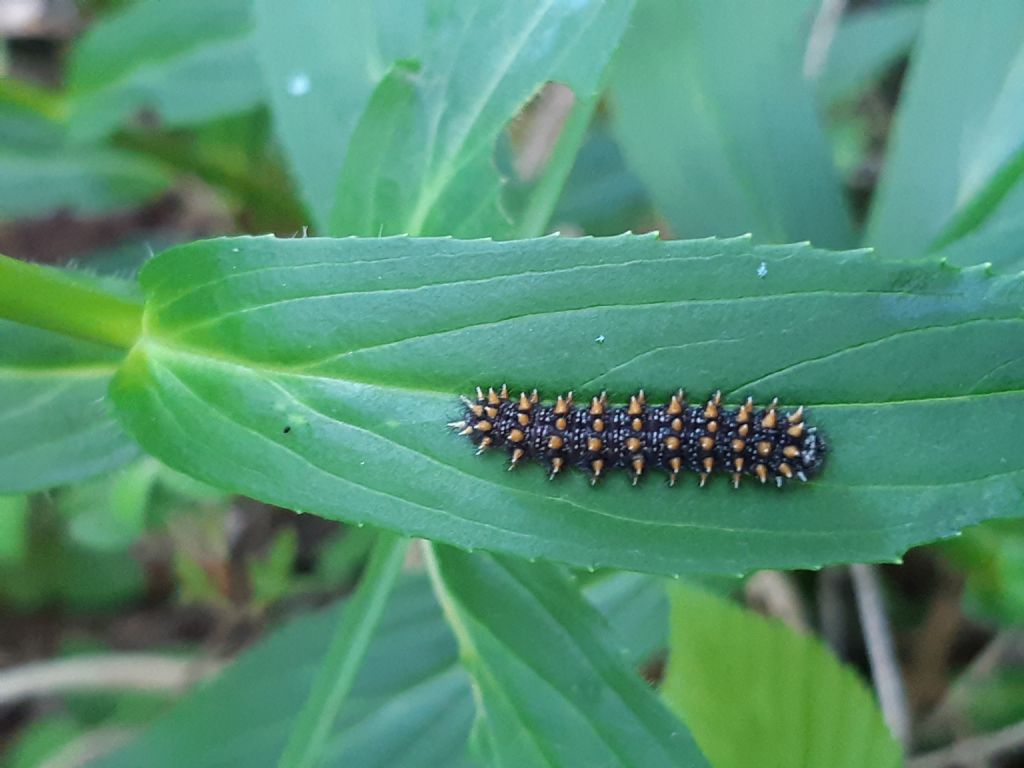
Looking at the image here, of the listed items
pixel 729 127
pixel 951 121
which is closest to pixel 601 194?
pixel 729 127

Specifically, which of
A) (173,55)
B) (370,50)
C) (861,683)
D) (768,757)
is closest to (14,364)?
(370,50)

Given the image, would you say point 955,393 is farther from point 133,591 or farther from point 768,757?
point 133,591

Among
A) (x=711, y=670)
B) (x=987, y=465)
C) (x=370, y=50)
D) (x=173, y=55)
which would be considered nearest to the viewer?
(x=987, y=465)

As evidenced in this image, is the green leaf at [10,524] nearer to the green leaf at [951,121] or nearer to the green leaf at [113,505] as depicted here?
the green leaf at [113,505]

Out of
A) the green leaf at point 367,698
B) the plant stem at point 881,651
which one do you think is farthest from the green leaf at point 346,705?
the plant stem at point 881,651

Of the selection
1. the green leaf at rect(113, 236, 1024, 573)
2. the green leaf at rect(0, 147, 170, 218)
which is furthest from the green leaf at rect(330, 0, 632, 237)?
the green leaf at rect(0, 147, 170, 218)

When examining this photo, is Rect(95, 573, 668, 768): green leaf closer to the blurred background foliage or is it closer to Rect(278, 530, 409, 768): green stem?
the blurred background foliage
